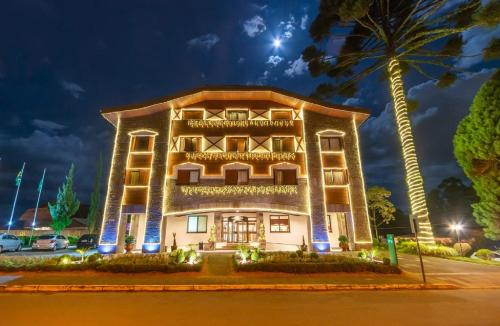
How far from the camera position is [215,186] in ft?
69.6

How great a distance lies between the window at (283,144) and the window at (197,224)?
32.5 ft

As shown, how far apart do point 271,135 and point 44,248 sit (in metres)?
25.5

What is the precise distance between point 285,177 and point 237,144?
560 cm

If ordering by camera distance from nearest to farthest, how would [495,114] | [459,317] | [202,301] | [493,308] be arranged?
[459,317]
[493,308]
[202,301]
[495,114]

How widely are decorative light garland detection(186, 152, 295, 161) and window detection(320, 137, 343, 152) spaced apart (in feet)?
12.6

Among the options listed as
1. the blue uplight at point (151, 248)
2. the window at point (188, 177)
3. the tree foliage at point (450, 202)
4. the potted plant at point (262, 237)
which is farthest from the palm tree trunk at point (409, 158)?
the tree foliage at point (450, 202)

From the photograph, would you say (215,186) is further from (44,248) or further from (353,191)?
(44,248)

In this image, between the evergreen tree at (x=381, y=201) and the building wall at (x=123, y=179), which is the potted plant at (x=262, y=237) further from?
the evergreen tree at (x=381, y=201)

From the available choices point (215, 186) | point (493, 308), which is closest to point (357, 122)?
point (215, 186)

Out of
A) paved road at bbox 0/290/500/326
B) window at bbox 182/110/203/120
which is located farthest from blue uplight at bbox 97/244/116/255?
window at bbox 182/110/203/120

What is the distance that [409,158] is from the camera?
19922 millimetres

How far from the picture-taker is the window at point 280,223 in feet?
77.6

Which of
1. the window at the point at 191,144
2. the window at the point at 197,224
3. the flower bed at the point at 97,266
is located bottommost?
the flower bed at the point at 97,266

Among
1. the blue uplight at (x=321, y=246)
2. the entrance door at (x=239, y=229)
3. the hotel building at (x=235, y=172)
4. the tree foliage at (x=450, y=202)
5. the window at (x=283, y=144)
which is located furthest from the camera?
the tree foliage at (x=450, y=202)
